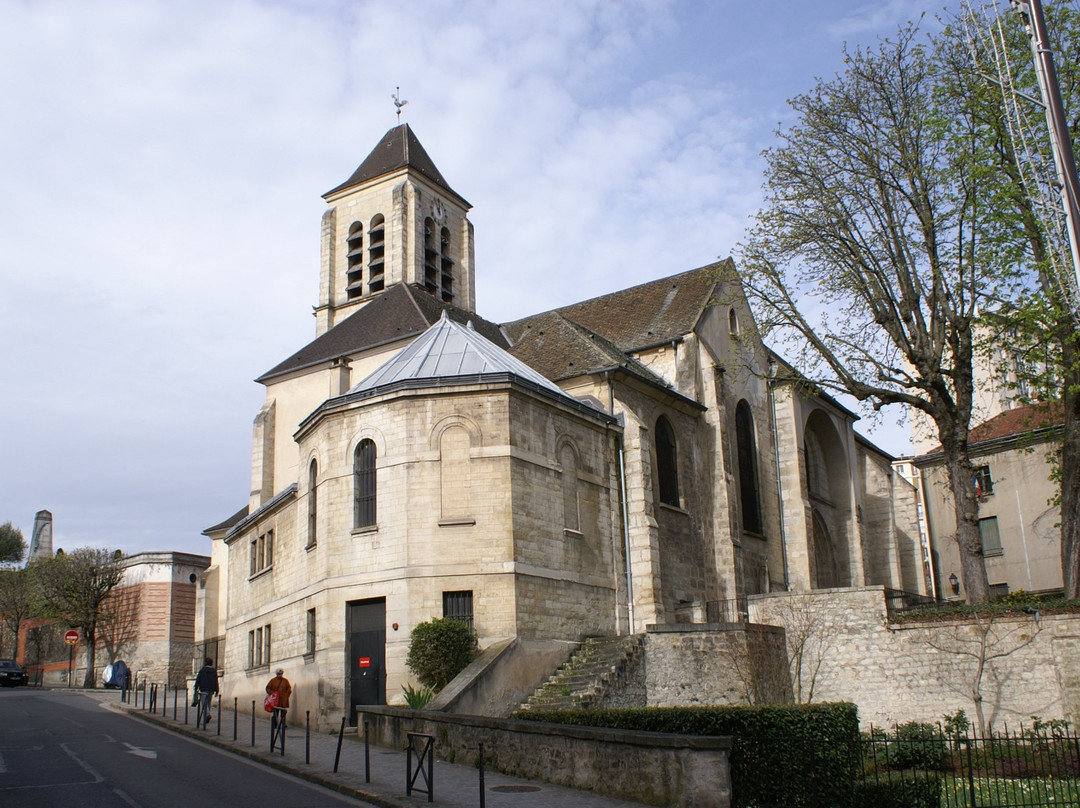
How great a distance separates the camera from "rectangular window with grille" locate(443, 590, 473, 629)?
20.7 meters

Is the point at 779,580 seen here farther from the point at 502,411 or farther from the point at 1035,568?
the point at 502,411

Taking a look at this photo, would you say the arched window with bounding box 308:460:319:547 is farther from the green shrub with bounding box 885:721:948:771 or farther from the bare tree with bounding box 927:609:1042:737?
the bare tree with bounding box 927:609:1042:737

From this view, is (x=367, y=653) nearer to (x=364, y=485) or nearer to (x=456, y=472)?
(x=364, y=485)

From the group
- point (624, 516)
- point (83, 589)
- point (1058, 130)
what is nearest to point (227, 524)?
point (83, 589)

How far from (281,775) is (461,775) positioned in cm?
273

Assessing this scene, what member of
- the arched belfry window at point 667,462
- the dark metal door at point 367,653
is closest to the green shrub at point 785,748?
the dark metal door at point 367,653

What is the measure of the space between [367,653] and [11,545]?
56.0 m

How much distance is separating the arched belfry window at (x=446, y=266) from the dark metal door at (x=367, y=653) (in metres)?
24.0

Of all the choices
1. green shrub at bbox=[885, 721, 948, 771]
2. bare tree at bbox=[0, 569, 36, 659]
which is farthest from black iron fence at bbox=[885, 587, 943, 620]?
bare tree at bbox=[0, 569, 36, 659]

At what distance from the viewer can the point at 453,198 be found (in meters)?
45.2

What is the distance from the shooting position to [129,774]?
14000mm

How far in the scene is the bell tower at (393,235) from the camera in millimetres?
41625

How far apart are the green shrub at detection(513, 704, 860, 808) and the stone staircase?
5341mm

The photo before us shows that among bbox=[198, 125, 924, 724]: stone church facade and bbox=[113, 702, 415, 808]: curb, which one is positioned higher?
bbox=[198, 125, 924, 724]: stone church facade
